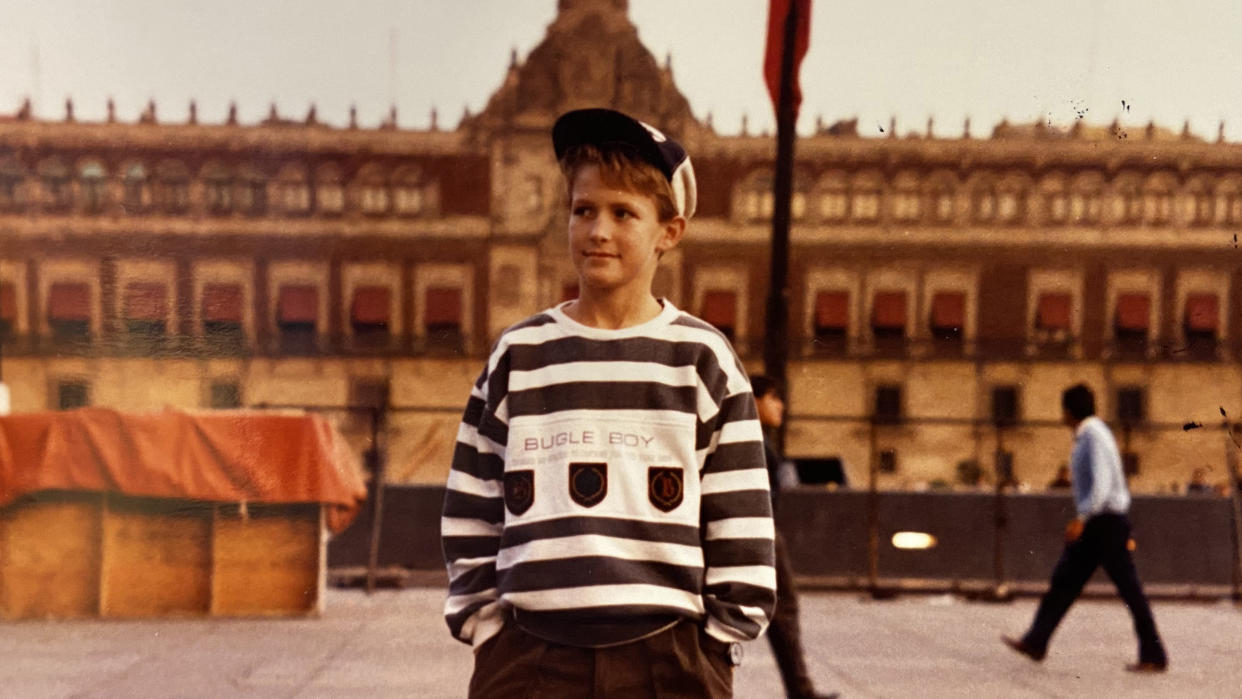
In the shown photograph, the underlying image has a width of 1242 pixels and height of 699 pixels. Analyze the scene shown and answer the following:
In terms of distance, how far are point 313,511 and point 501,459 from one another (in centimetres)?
521

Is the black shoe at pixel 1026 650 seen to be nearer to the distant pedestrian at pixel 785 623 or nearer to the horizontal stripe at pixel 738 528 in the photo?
the distant pedestrian at pixel 785 623

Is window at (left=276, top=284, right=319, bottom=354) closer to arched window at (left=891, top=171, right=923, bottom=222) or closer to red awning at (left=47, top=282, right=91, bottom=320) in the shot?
red awning at (left=47, top=282, right=91, bottom=320)

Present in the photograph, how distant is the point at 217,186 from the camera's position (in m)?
31.8

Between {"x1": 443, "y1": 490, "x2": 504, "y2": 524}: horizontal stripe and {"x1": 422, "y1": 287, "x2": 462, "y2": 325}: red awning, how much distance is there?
34.0 metres

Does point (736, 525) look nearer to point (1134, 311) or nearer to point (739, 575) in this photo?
point (739, 575)

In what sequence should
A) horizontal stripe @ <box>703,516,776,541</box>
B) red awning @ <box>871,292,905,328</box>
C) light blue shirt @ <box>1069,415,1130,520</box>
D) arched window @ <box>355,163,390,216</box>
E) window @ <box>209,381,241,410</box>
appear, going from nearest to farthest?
horizontal stripe @ <box>703,516,776,541</box> < light blue shirt @ <box>1069,415,1130,520</box> < window @ <box>209,381,241,410</box> < arched window @ <box>355,163,390,216</box> < red awning @ <box>871,292,905,328</box>

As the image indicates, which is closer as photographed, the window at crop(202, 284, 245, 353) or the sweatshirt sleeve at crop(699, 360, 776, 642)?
the sweatshirt sleeve at crop(699, 360, 776, 642)

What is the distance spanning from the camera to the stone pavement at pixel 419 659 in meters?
5.30

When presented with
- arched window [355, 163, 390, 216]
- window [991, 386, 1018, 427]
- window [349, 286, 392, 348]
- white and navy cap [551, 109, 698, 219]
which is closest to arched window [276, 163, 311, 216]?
arched window [355, 163, 390, 216]

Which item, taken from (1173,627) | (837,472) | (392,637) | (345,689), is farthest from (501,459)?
(837,472)

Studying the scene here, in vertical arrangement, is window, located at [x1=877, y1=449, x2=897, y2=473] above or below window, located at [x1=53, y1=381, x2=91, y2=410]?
below

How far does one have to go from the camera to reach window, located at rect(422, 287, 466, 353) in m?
35.9

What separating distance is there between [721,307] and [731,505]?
114ft

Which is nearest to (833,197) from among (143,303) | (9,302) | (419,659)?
(9,302)
